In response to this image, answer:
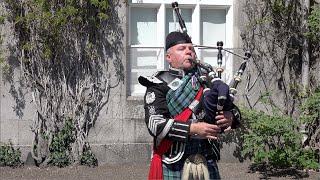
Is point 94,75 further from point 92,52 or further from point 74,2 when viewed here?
point 74,2

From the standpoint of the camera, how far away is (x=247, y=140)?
8734mm

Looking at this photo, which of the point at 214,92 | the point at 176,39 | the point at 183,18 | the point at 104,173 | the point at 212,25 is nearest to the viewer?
the point at 214,92

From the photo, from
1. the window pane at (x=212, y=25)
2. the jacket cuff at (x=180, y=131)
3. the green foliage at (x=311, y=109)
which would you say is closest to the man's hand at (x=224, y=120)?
the jacket cuff at (x=180, y=131)

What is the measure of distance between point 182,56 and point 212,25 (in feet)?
19.8

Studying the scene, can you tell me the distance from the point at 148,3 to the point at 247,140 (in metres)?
2.69

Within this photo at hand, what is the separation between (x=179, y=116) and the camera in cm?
405

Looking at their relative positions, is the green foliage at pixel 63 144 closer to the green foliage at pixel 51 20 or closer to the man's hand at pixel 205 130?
the green foliage at pixel 51 20

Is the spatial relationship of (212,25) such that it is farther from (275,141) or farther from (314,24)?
(275,141)

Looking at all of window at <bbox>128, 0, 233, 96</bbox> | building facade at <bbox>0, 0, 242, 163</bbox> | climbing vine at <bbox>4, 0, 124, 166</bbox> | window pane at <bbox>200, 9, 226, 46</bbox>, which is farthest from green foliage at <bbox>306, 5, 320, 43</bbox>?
climbing vine at <bbox>4, 0, 124, 166</bbox>

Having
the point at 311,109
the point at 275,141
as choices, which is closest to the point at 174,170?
the point at 275,141

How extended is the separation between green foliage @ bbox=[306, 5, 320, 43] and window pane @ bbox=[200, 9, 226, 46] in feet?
4.62

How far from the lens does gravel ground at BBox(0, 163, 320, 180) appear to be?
8.67 meters

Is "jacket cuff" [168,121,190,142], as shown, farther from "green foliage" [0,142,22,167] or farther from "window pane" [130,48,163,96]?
"window pane" [130,48,163,96]

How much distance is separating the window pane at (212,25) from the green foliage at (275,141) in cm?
157
